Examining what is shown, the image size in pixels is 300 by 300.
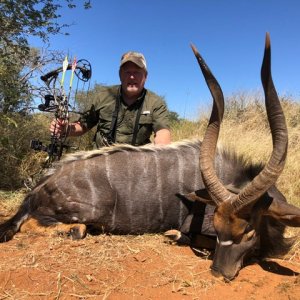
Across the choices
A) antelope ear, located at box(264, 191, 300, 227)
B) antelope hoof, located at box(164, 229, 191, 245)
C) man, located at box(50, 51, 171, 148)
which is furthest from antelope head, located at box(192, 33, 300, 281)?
man, located at box(50, 51, 171, 148)

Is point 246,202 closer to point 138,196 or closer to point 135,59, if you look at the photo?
point 138,196

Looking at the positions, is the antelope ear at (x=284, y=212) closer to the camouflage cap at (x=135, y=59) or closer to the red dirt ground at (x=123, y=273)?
the red dirt ground at (x=123, y=273)

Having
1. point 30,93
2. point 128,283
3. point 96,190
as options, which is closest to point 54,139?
point 96,190

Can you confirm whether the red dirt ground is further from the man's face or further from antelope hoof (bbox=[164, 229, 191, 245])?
the man's face

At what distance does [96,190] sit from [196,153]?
0.89 meters

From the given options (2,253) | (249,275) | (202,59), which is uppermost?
(202,59)

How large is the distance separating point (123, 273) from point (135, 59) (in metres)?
2.35

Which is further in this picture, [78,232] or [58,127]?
[58,127]

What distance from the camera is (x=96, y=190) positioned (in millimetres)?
3328

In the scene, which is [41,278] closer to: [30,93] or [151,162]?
[151,162]

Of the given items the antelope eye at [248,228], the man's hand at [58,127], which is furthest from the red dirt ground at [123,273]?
the man's hand at [58,127]

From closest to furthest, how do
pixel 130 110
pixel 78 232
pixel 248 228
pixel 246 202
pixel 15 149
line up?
1. pixel 246 202
2. pixel 248 228
3. pixel 78 232
4. pixel 130 110
5. pixel 15 149

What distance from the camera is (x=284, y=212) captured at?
2555mm

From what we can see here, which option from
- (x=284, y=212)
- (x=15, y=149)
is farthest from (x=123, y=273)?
(x=15, y=149)
